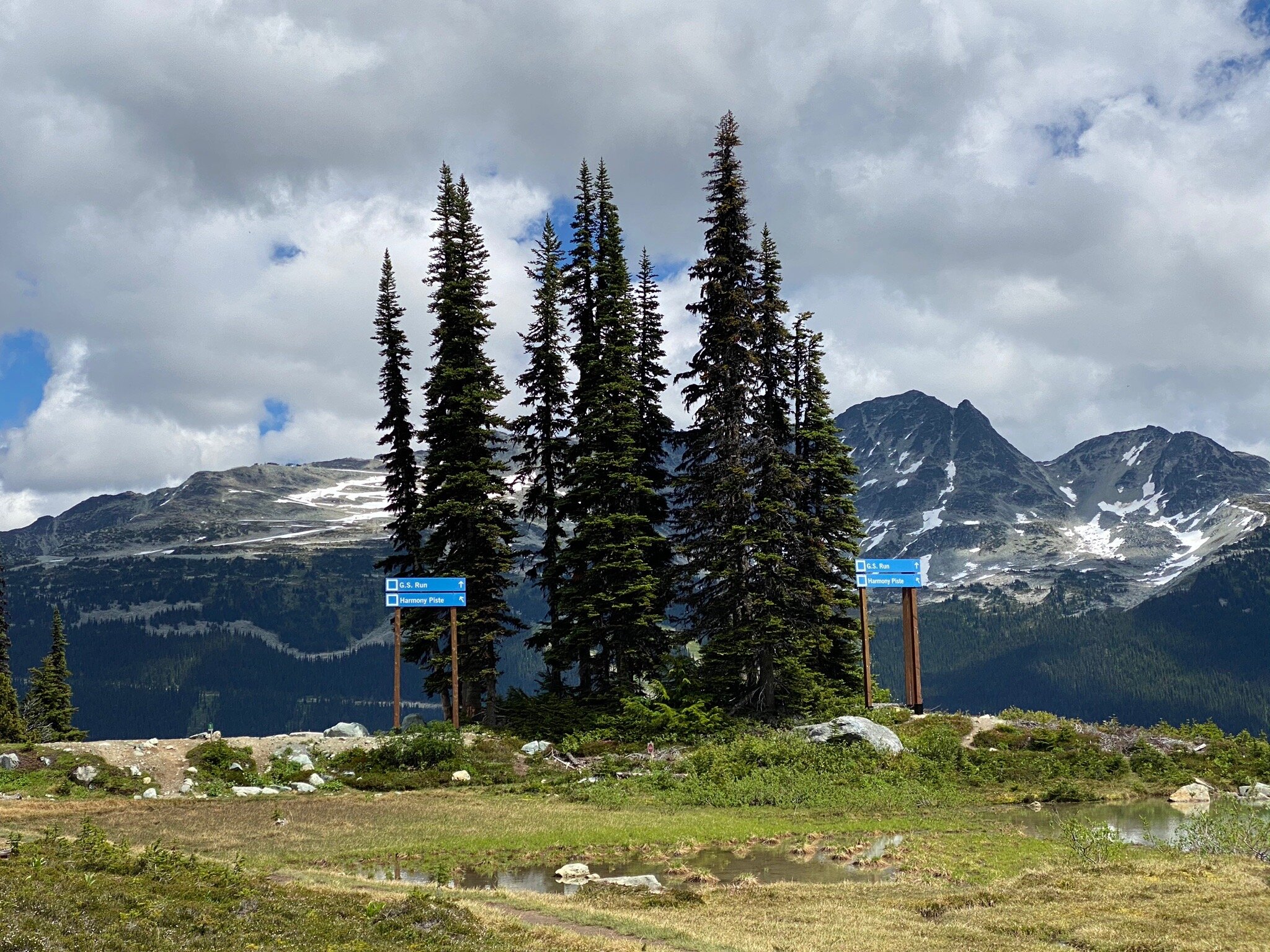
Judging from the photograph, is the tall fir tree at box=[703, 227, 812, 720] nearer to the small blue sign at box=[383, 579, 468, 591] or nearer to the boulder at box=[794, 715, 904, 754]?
the boulder at box=[794, 715, 904, 754]

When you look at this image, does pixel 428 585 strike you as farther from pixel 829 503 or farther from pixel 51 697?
pixel 51 697

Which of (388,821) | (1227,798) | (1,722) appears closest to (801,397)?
(1227,798)

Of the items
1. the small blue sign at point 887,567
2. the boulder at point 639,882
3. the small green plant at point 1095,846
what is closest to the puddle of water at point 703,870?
the boulder at point 639,882

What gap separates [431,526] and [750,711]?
62.9ft

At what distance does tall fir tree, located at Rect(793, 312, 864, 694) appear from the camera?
4950cm

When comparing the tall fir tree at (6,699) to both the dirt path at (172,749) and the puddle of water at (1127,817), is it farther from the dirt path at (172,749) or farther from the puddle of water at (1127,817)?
the puddle of water at (1127,817)

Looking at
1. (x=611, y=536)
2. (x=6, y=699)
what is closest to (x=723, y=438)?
(x=611, y=536)

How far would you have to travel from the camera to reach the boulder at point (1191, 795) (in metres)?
34.3

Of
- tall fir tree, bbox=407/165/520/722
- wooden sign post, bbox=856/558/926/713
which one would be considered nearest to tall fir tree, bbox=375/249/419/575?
tall fir tree, bbox=407/165/520/722

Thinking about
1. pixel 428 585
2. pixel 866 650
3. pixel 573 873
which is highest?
pixel 428 585

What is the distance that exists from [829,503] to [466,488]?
1928cm

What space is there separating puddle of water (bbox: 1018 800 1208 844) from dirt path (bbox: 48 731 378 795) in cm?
2703

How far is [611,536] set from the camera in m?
46.9

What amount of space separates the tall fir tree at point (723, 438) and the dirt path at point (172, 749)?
16.6m
